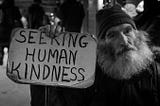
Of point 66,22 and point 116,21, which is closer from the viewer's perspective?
point 116,21

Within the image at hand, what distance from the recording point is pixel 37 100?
3.51m

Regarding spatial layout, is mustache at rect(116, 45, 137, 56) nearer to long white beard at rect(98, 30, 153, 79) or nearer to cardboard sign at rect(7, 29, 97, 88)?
long white beard at rect(98, 30, 153, 79)

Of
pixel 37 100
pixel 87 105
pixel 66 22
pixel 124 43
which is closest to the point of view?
pixel 124 43

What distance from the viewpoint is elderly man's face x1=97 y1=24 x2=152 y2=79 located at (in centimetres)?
294

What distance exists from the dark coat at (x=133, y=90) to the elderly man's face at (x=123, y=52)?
0.15ft

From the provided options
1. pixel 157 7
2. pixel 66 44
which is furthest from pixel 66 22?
pixel 66 44

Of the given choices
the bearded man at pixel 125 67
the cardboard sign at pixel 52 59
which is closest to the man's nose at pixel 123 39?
the bearded man at pixel 125 67

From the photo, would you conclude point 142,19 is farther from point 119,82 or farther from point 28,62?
point 28,62

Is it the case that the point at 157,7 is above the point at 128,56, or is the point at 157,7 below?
above

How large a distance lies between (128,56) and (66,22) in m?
6.58

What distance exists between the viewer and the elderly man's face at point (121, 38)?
292cm

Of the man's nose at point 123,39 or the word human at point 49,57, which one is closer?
the man's nose at point 123,39

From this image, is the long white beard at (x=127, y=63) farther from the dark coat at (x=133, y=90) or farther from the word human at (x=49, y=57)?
the word human at (x=49, y=57)

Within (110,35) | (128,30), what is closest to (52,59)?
(110,35)
